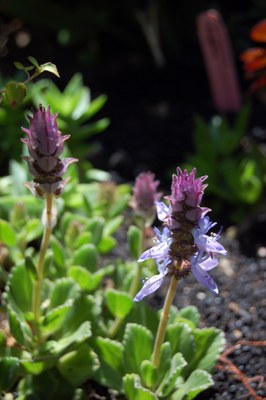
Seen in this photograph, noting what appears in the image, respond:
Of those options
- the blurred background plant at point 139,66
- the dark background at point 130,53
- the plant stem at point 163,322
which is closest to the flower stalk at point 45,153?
the plant stem at point 163,322

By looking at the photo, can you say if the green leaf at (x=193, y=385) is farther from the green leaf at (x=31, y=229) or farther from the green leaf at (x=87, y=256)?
the green leaf at (x=31, y=229)

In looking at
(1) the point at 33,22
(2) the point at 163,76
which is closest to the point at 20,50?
(1) the point at 33,22

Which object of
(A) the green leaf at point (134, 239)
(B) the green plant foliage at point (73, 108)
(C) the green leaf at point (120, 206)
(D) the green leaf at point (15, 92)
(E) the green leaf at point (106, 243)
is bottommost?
(A) the green leaf at point (134, 239)

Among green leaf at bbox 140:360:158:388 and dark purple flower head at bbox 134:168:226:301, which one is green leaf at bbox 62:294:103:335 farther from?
dark purple flower head at bbox 134:168:226:301

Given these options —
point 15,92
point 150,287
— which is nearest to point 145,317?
→ point 150,287

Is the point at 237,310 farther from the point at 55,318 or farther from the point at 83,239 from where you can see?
the point at 55,318

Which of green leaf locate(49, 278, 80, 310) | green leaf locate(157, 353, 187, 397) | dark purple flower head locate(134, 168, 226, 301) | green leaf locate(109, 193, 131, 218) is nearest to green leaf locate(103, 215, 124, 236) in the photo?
green leaf locate(109, 193, 131, 218)
